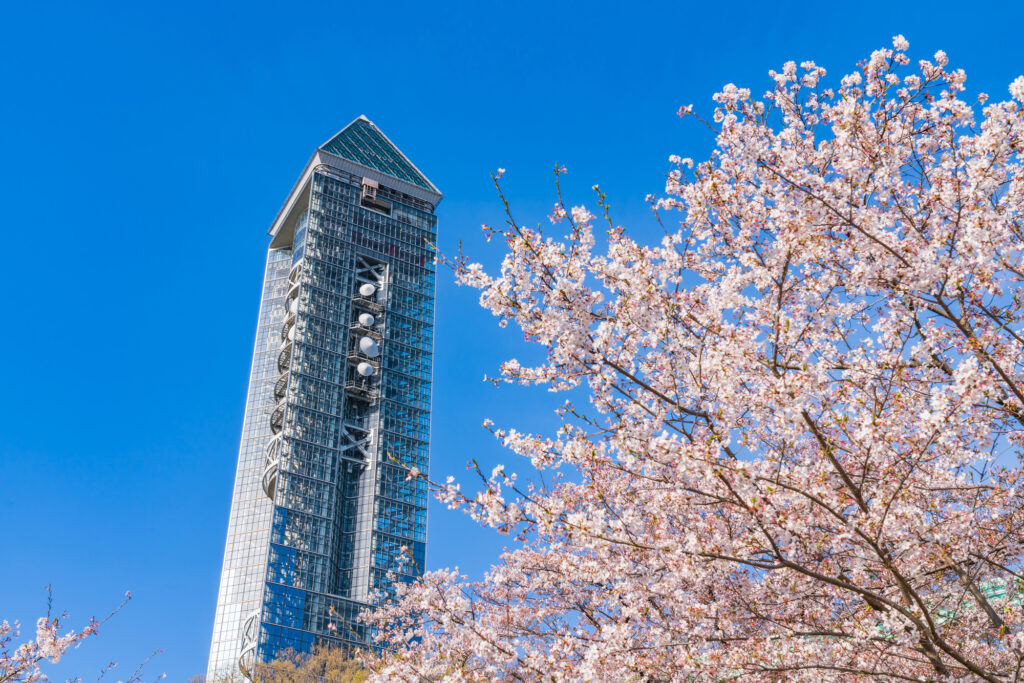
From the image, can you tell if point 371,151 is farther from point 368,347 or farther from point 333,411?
point 333,411

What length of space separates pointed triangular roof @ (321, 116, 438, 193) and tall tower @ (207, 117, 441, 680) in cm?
24

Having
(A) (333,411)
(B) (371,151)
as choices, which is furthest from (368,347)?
(B) (371,151)

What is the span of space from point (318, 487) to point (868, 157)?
69.7 meters

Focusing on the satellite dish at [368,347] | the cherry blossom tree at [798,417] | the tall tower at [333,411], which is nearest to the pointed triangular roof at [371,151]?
the tall tower at [333,411]

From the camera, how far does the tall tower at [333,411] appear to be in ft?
232

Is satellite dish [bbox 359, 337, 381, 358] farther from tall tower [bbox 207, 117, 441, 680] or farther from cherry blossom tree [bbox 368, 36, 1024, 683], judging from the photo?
cherry blossom tree [bbox 368, 36, 1024, 683]

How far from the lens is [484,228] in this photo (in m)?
9.85

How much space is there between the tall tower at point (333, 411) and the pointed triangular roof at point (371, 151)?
24 cm

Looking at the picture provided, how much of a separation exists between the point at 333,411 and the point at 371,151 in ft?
106

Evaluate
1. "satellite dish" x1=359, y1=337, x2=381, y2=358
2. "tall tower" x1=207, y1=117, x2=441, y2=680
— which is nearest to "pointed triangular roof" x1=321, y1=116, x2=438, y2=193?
"tall tower" x1=207, y1=117, x2=441, y2=680

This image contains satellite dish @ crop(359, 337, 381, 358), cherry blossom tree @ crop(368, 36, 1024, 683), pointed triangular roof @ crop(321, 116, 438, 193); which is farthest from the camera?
pointed triangular roof @ crop(321, 116, 438, 193)

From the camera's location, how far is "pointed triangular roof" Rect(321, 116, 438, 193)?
93.0 meters

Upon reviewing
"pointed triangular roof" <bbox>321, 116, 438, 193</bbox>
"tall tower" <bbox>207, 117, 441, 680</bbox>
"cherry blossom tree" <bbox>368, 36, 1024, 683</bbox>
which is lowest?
"cherry blossom tree" <bbox>368, 36, 1024, 683</bbox>

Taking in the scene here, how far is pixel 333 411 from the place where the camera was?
7881 cm
